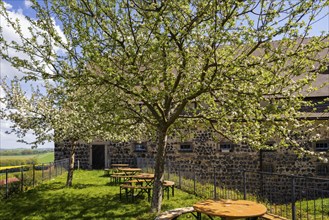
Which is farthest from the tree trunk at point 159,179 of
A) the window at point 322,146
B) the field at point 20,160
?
the field at point 20,160

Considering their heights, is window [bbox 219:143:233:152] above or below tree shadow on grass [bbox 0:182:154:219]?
above

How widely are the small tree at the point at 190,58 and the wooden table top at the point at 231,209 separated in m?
1.80

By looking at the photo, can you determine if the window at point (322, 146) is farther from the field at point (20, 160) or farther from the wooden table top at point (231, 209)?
the field at point (20, 160)

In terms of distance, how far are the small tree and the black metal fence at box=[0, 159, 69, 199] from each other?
6832 mm

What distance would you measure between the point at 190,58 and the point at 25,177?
11.1 m

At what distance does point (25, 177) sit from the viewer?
48.3ft

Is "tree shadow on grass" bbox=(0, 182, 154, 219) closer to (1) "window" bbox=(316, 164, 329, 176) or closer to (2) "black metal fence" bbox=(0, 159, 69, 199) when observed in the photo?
(2) "black metal fence" bbox=(0, 159, 69, 199)

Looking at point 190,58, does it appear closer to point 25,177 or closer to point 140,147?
point 25,177

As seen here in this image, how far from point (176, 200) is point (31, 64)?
6225 millimetres

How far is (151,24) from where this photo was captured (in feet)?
23.3

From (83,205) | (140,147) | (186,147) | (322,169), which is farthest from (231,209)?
(140,147)

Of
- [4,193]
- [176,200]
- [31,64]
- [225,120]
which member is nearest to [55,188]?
[4,193]

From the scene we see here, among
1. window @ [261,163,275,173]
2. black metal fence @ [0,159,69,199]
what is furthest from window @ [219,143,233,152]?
black metal fence @ [0,159,69,199]

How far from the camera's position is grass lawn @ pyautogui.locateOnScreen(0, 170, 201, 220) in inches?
354
